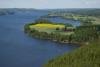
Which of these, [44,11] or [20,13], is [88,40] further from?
[20,13]

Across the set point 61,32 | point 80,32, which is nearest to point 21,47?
point 61,32

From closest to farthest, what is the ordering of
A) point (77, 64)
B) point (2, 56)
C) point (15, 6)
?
point (77, 64) < point (2, 56) < point (15, 6)

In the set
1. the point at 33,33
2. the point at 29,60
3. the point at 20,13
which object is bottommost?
the point at 29,60

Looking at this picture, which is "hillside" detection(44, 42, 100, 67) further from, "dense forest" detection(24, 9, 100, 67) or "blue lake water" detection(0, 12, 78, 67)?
"blue lake water" detection(0, 12, 78, 67)

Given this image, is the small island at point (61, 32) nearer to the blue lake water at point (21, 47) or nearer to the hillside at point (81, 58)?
the blue lake water at point (21, 47)

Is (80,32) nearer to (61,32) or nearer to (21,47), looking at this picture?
(61,32)

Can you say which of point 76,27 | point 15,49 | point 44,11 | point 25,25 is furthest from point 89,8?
point 15,49
